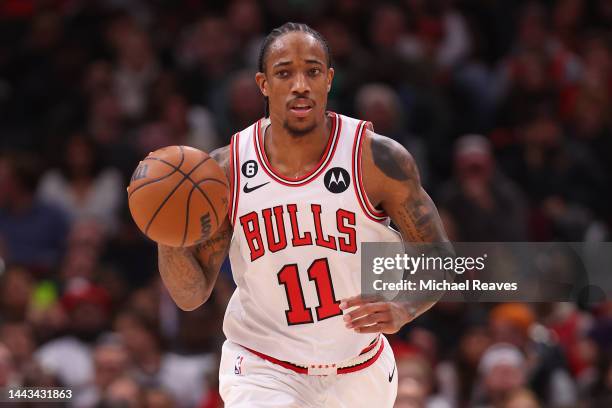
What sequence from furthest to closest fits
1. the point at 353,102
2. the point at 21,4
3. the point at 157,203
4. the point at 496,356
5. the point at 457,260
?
1. the point at 21,4
2. the point at 353,102
3. the point at 496,356
4. the point at 457,260
5. the point at 157,203

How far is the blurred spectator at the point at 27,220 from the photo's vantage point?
422 inches

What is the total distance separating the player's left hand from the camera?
5164 mm

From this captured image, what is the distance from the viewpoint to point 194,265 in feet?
18.5

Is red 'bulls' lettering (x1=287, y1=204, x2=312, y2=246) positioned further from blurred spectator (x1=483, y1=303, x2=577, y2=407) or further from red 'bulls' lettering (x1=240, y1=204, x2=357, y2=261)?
blurred spectator (x1=483, y1=303, x2=577, y2=407)

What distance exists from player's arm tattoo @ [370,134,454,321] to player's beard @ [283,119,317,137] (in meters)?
0.31

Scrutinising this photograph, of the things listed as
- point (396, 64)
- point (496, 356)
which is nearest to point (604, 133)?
point (396, 64)

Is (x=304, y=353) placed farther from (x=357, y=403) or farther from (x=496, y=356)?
(x=496, y=356)

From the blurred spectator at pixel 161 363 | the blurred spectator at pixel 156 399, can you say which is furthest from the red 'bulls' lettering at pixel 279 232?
Result: the blurred spectator at pixel 161 363

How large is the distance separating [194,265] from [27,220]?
5.50 meters

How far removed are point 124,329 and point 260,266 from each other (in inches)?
165

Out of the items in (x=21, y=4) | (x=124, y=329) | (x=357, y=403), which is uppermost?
(x=21, y=4)

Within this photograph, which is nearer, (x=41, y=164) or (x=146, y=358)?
(x=146, y=358)

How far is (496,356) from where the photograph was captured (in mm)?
8656

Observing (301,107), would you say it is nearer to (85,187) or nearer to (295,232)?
(295,232)
